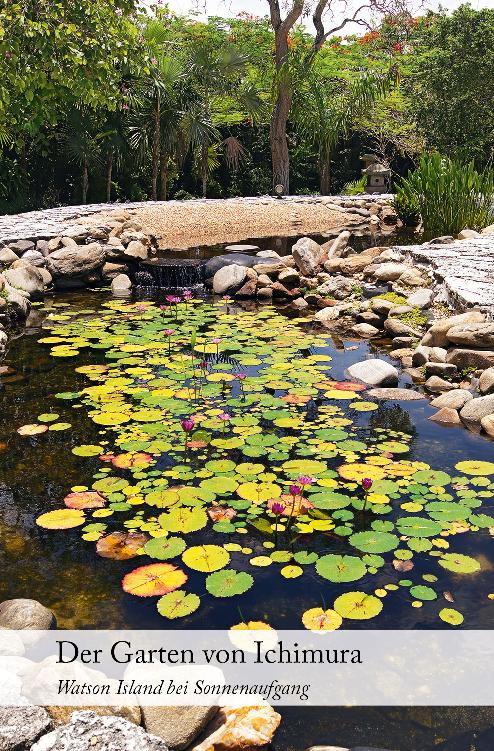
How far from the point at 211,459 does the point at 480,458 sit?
1.48 m

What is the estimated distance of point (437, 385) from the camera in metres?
4.96

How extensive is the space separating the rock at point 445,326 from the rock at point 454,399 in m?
1.08

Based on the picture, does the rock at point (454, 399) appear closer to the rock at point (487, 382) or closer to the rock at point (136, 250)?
the rock at point (487, 382)

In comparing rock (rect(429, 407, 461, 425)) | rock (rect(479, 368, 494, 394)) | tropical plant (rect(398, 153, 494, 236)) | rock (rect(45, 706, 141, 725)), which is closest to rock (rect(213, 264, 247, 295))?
tropical plant (rect(398, 153, 494, 236))

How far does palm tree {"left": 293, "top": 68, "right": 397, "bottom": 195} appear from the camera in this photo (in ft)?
50.5

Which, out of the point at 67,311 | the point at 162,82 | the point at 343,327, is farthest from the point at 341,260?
the point at 162,82

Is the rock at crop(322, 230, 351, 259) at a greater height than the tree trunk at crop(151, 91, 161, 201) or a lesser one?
lesser

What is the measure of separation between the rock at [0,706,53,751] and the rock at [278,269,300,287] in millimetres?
6768

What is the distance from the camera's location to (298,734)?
6.82ft

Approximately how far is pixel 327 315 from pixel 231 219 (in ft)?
21.8

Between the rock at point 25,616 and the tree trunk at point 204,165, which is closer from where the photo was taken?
the rock at point 25,616

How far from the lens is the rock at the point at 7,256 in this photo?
860 centimetres

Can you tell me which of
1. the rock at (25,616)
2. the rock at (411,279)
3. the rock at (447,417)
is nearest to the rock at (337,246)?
the rock at (411,279)

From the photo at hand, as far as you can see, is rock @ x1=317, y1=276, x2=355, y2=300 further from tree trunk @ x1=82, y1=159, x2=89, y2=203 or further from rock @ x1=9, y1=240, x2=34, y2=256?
tree trunk @ x1=82, y1=159, x2=89, y2=203
